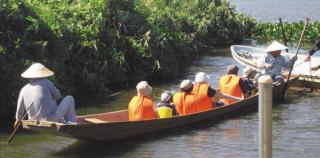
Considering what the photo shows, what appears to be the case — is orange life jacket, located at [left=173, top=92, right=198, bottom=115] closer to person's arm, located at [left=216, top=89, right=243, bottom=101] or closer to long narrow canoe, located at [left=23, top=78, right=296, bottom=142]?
long narrow canoe, located at [left=23, top=78, right=296, bottom=142]

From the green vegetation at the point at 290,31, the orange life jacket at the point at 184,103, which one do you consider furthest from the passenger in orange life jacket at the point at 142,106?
the green vegetation at the point at 290,31

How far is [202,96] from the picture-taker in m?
12.8

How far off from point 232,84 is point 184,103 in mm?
1838

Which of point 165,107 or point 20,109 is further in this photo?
point 165,107

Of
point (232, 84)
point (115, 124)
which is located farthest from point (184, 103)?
point (115, 124)

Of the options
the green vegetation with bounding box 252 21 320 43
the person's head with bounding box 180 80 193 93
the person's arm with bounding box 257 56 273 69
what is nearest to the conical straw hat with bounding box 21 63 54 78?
the person's head with bounding box 180 80 193 93

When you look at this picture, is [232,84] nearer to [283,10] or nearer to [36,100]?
[36,100]

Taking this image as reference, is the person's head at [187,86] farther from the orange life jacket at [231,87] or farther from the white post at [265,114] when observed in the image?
the white post at [265,114]

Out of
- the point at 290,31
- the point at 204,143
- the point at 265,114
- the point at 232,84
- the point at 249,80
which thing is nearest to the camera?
the point at 265,114

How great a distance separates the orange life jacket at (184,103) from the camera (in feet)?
41.6

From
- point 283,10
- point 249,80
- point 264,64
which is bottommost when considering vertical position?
point 249,80

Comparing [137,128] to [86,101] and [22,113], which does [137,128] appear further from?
[86,101]

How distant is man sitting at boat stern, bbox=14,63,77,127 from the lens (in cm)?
1026

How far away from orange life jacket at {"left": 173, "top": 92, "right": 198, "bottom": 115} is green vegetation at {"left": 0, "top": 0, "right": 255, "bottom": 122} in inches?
129
